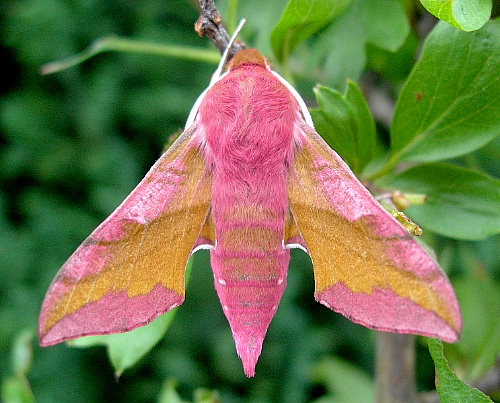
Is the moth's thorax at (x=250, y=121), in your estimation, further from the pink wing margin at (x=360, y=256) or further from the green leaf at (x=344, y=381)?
the green leaf at (x=344, y=381)

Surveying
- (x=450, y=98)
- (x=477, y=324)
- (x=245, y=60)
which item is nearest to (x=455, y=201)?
(x=450, y=98)

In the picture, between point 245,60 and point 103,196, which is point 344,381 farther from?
point 245,60

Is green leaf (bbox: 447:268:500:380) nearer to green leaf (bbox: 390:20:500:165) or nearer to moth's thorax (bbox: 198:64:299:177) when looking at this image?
green leaf (bbox: 390:20:500:165)

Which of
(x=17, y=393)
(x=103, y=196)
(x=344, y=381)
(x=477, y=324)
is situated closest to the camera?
(x=17, y=393)

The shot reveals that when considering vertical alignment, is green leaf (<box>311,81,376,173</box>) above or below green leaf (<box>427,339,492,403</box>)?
above

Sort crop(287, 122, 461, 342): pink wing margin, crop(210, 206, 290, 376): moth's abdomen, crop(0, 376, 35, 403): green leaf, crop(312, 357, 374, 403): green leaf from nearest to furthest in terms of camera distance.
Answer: crop(287, 122, 461, 342): pink wing margin
crop(210, 206, 290, 376): moth's abdomen
crop(0, 376, 35, 403): green leaf
crop(312, 357, 374, 403): green leaf

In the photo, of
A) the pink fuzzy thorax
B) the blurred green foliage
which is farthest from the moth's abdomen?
the blurred green foliage

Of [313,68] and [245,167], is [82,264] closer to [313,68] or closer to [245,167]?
[245,167]
